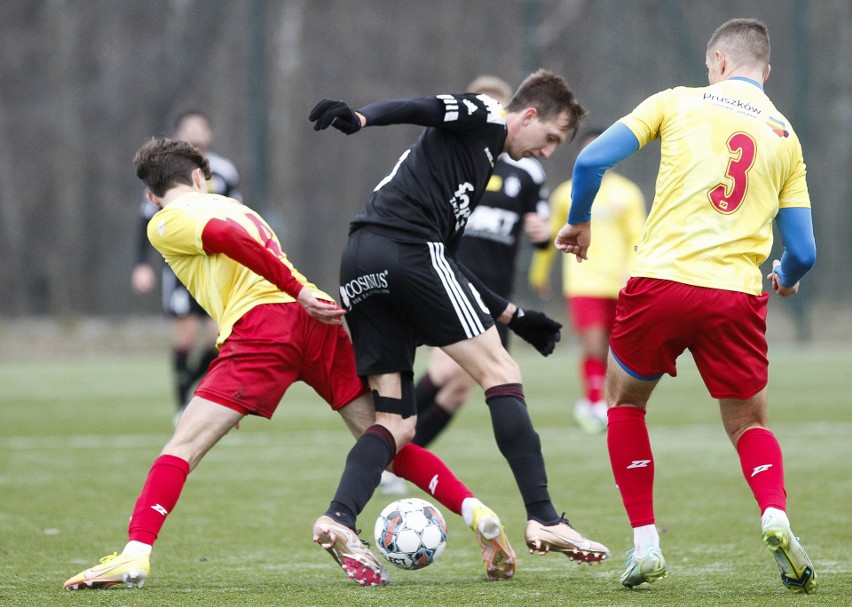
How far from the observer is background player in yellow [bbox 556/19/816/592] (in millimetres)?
4039

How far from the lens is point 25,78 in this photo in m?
21.4

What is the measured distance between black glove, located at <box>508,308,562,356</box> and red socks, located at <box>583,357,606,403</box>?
4856 mm

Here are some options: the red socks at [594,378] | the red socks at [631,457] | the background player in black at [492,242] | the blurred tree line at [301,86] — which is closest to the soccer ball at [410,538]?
the red socks at [631,457]

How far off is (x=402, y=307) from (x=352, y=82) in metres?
17.0

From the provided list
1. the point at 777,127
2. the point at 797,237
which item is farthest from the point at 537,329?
the point at 777,127

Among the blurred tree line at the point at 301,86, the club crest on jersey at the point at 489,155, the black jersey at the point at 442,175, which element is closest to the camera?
the black jersey at the point at 442,175

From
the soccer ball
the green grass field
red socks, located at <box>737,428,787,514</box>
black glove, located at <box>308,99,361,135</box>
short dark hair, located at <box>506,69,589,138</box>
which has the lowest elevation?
the green grass field

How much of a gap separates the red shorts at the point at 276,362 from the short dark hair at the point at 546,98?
1.09 meters

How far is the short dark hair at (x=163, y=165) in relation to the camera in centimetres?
459

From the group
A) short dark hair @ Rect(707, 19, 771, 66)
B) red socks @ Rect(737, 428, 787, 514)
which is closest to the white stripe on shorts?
red socks @ Rect(737, 428, 787, 514)

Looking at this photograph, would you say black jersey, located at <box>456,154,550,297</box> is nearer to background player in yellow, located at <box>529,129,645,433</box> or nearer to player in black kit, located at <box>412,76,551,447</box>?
player in black kit, located at <box>412,76,551,447</box>

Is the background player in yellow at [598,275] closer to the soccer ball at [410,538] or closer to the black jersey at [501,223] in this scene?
the black jersey at [501,223]

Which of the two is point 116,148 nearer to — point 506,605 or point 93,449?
point 93,449

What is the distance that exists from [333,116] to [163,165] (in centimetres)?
85
